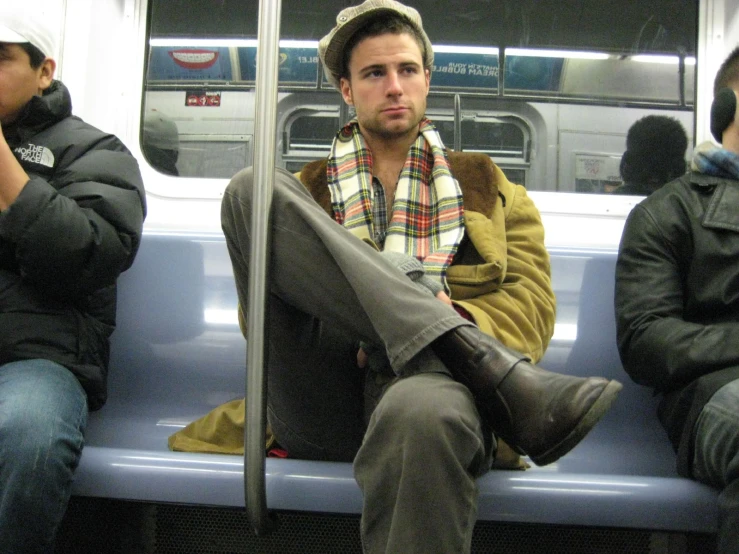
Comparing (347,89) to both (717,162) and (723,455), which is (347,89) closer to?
(717,162)

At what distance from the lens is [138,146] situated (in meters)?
2.71

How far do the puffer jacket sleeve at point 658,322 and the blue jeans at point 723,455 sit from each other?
4.3 inches

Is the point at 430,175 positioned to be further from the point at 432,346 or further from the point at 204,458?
the point at 204,458

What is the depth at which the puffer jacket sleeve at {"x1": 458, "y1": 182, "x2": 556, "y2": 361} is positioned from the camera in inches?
69.8

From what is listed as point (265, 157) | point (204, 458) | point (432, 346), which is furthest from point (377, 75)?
point (204, 458)

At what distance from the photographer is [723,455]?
154 cm

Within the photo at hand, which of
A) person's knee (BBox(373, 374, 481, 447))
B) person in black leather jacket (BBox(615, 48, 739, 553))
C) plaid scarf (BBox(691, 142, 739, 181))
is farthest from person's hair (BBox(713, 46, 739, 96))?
person's knee (BBox(373, 374, 481, 447))

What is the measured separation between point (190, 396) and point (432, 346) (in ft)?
3.44

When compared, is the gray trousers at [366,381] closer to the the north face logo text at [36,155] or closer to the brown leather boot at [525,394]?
the brown leather boot at [525,394]

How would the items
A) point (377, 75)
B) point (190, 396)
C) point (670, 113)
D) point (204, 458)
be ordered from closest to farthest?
point (204, 458) → point (377, 75) → point (190, 396) → point (670, 113)

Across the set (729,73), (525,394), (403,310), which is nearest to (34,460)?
(403,310)

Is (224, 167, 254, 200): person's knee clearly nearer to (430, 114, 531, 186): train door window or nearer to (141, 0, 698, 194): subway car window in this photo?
(141, 0, 698, 194): subway car window

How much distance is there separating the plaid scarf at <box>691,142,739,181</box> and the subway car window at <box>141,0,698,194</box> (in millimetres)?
600

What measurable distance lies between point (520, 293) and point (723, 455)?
54 centimetres
